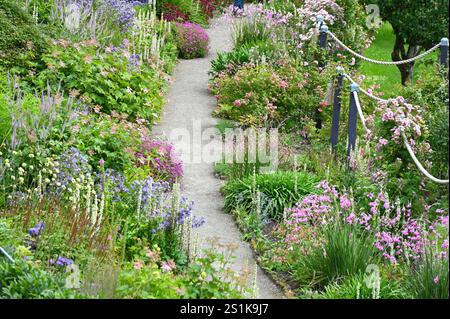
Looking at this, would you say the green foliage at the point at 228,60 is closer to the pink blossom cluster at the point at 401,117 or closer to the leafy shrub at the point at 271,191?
the leafy shrub at the point at 271,191

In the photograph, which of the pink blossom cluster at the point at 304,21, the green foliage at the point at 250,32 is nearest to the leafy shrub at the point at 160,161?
the pink blossom cluster at the point at 304,21

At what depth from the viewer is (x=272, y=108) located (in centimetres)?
Answer: 1225

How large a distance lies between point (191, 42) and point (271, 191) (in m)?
7.53

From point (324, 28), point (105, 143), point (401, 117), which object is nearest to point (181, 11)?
point (324, 28)

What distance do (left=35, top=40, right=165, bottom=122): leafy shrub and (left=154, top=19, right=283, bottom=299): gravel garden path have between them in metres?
0.50

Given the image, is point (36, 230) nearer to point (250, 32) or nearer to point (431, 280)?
point (431, 280)

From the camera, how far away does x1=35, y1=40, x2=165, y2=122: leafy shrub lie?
1138 cm

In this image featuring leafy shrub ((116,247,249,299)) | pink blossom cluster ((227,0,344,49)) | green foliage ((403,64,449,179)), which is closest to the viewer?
leafy shrub ((116,247,249,299))

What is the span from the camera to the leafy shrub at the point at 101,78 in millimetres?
11383

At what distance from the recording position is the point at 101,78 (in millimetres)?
11555

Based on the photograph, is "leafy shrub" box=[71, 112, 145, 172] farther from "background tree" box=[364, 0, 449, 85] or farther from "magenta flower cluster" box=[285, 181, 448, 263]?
"background tree" box=[364, 0, 449, 85]

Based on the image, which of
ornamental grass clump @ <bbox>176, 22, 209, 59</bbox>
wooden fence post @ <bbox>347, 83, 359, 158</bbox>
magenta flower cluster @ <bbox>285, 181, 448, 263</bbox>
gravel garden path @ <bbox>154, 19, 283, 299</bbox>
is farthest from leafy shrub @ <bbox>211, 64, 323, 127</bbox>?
ornamental grass clump @ <bbox>176, 22, 209, 59</bbox>

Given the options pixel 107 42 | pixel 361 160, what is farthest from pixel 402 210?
pixel 107 42
